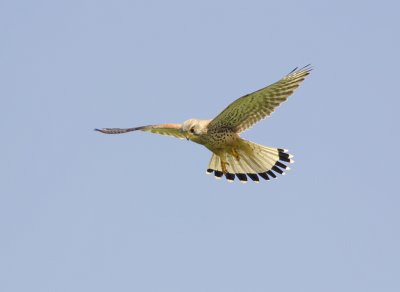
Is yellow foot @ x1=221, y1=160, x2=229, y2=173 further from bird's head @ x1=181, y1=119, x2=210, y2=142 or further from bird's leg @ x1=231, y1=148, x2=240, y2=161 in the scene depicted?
bird's head @ x1=181, y1=119, x2=210, y2=142

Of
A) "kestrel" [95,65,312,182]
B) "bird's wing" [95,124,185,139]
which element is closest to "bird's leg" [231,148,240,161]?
"kestrel" [95,65,312,182]

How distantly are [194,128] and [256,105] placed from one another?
48.1 inches

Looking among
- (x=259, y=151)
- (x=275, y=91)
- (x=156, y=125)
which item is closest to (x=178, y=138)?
(x=156, y=125)

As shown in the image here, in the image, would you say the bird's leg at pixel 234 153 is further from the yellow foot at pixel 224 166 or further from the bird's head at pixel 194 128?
the bird's head at pixel 194 128

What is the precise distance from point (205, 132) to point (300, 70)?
2.05 m

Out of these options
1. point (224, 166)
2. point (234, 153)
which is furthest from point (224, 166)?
point (234, 153)

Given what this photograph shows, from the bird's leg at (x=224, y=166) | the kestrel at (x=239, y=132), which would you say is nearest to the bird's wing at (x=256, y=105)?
the kestrel at (x=239, y=132)

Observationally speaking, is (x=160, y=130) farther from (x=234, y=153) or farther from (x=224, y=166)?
(x=234, y=153)

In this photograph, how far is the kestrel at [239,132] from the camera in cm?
1551

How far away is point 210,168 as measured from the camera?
57.7 ft

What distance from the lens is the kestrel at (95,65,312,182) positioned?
1551 centimetres

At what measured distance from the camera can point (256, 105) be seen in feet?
51.9

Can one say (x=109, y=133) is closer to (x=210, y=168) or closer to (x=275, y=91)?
(x=210, y=168)

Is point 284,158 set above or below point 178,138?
below
